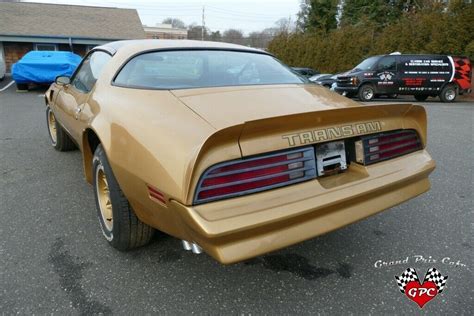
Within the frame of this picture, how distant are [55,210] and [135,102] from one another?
4.60 feet

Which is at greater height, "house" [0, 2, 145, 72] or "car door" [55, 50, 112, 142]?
"house" [0, 2, 145, 72]

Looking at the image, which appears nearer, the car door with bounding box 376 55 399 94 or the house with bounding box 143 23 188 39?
the car door with bounding box 376 55 399 94

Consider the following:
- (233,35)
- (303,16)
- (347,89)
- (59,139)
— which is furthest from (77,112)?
(233,35)

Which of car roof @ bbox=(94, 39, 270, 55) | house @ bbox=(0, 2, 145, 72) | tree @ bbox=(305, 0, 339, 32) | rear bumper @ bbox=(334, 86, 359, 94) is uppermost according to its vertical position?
tree @ bbox=(305, 0, 339, 32)

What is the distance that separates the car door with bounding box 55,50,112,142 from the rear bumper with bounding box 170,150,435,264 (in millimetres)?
1637

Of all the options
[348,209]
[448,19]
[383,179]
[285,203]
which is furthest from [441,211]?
[448,19]

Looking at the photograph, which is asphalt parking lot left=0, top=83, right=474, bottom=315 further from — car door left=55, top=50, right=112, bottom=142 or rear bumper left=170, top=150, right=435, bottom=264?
car door left=55, top=50, right=112, bottom=142

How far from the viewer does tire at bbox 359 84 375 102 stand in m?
13.2

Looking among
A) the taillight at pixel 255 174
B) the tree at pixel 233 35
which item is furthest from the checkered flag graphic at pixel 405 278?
the tree at pixel 233 35

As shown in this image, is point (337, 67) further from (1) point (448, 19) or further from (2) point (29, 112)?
(2) point (29, 112)

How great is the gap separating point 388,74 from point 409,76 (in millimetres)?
784

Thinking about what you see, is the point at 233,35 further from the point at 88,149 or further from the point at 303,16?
the point at 88,149

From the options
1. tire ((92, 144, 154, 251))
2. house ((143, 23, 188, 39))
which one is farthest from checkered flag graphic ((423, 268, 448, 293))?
house ((143, 23, 188, 39))

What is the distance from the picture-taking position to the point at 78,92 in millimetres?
3227
